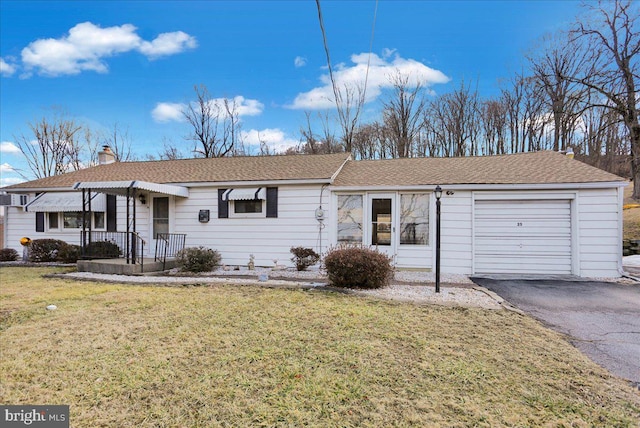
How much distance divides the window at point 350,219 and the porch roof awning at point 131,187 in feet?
16.2

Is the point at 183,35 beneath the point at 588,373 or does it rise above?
above

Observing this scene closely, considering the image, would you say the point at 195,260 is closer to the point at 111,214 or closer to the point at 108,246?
the point at 108,246

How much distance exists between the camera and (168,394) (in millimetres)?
2615

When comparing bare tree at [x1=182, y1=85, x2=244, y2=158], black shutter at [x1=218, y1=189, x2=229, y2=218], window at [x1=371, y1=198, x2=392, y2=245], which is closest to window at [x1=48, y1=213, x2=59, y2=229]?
black shutter at [x1=218, y1=189, x2=229, y2=218]

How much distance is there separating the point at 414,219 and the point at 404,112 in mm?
16723

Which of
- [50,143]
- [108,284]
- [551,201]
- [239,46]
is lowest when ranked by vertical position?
[108,284]

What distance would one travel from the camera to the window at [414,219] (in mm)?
8789

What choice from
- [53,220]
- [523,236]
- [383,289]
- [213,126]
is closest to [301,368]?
[383,289]

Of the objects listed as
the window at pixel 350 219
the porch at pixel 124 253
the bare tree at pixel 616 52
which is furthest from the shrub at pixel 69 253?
the bare tree at pixel 616 52

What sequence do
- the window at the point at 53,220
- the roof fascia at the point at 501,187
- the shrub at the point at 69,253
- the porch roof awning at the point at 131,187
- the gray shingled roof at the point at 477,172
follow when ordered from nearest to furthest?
the roof fascia at the point at 501,187
the porch roof awning at the point at 131,187
the gray shingled roof at the point at 477,172
the shrub at the point at 69,253
the window at the point at 53,220

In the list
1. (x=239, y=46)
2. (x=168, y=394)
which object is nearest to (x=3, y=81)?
(x=239, y=46)

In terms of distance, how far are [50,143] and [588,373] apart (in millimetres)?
30403

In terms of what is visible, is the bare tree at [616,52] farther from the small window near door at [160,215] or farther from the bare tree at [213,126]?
the bare tree at [213,126]

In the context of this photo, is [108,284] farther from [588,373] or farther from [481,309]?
[588,373]
